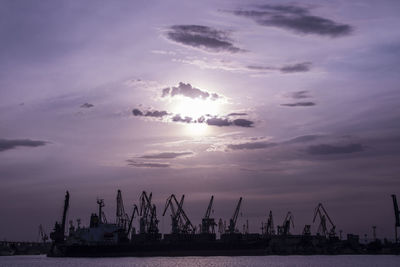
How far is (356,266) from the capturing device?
16000 cm

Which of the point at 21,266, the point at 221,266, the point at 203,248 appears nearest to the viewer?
the point at 221,266

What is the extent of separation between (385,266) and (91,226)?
8857 cm

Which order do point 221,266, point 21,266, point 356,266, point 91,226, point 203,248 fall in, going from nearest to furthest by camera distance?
point 221,266, point 356,266, point 21,266, point 91,226, point 203,248

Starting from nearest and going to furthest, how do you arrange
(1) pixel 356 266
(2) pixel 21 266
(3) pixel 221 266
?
(3) pixel 221 266 < (1) pixel 356 266 < (2) pixel 21 266

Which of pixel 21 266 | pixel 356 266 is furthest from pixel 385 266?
pixel 21 266

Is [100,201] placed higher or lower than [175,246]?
higher

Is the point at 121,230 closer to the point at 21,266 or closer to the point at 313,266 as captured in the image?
the point at 21,266

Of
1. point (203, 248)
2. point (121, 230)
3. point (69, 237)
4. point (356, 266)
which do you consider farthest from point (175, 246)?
point (356, 266)

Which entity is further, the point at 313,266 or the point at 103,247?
the point at 103,247

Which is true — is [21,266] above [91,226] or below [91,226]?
below

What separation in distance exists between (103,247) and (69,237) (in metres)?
14.8

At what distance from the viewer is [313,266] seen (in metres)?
155

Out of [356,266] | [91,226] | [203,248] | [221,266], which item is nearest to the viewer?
[221,266]

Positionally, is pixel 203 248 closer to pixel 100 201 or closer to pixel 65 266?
pixel 100 201
